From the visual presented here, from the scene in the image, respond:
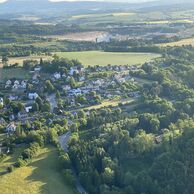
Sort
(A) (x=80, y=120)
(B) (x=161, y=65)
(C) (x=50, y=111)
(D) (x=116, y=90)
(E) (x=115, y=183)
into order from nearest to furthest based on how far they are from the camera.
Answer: (E) (x=115, y=183) → (A) (x=80, y=120) → (C) (x=50, y=111) → (D) (x=116, y=90) → (B) (x=161, y=65)

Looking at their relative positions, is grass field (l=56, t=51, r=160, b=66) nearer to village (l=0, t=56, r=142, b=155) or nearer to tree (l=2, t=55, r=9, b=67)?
village (l=0, t=56, r=142, b=155)

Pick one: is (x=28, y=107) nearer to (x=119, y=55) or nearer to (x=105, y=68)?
(x=105, y=68)

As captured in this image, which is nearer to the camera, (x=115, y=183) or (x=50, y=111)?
(x=115, y=183)

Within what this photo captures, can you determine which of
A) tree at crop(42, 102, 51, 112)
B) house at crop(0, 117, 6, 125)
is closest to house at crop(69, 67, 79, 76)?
tree at crop(42, 102, 51, 112)

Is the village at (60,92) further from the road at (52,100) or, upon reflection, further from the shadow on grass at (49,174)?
the shadow on grass at (49,174)

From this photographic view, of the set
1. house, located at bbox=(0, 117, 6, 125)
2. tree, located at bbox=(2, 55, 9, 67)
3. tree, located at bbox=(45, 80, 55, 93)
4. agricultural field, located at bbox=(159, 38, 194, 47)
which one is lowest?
house, located at bbox=(0, 117, 6, 125)

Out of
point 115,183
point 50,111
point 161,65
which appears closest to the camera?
point 115,183

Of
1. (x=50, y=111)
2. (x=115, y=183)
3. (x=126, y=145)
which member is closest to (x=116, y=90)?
(x=50, y=111)

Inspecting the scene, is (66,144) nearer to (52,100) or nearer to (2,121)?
(2,121)
